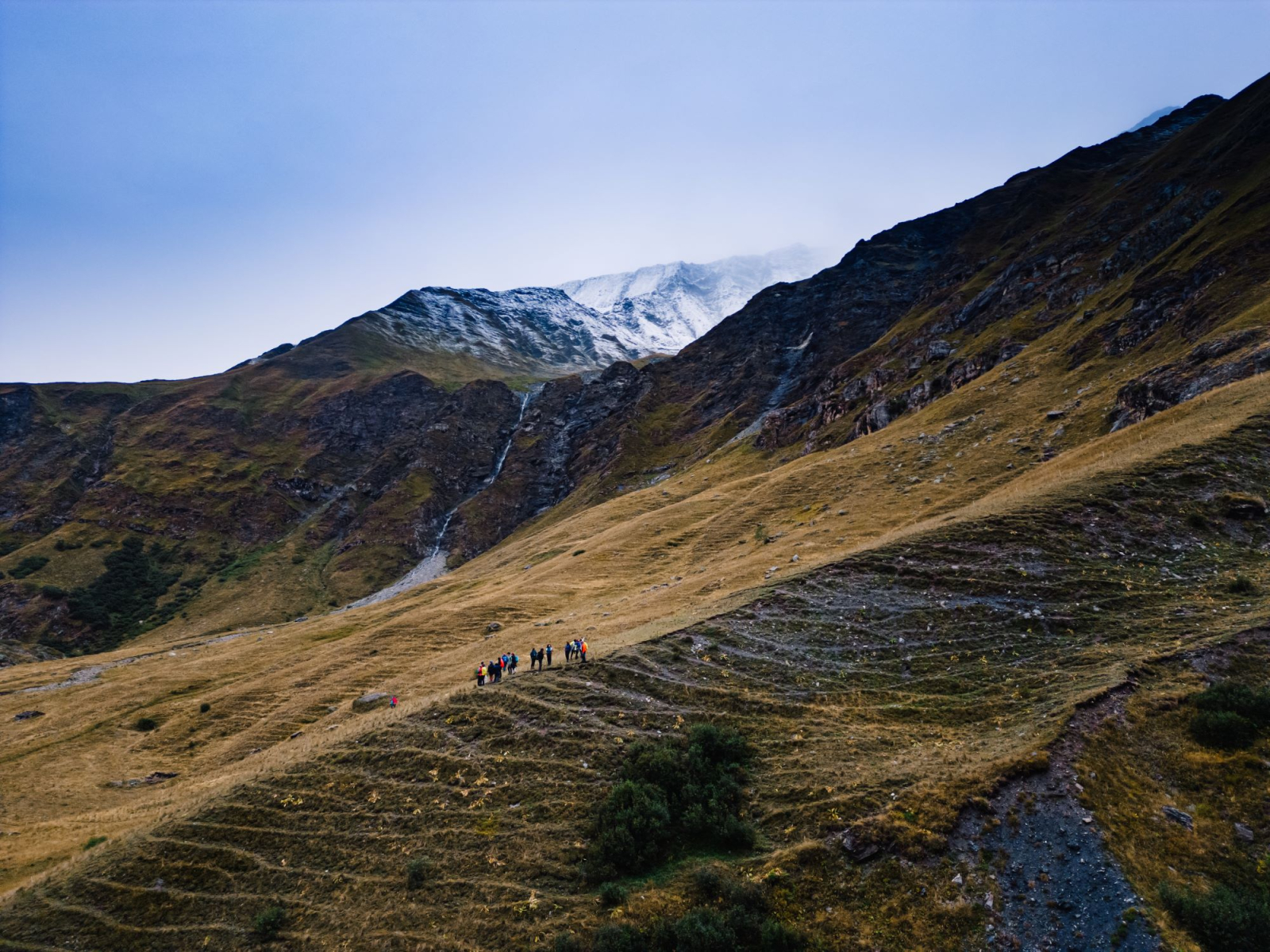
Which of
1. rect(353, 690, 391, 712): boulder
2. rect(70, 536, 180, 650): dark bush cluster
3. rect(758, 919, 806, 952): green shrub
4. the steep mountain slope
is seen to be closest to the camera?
rect(758, 919, 806, 952): green shrub

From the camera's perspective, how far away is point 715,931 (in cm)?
1708

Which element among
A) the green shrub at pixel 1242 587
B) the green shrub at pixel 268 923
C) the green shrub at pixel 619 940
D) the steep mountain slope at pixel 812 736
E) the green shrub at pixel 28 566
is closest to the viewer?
the green shrub at pixel 619 940

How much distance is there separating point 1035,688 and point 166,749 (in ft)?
200

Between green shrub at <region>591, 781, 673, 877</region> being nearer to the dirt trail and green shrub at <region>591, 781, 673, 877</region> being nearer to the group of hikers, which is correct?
the dirt trail

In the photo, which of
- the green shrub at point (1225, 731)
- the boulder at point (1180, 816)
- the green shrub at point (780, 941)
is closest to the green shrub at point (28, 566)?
the green shrub at point (780, 941)

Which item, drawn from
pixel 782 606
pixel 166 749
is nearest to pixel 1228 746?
pixel 782 606

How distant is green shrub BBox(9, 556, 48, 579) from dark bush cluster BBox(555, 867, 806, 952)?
213m

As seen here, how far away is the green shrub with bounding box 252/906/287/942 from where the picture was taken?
2077 cm

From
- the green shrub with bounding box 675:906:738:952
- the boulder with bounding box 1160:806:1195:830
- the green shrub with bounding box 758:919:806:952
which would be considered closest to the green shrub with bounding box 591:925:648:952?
the green shrub with bounding box 675:906:738:952

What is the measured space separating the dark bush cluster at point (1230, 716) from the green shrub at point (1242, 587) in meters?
10.1

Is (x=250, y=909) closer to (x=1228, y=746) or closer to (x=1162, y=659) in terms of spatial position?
(x=1228, y=746)

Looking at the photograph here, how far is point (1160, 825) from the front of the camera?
1780 cm

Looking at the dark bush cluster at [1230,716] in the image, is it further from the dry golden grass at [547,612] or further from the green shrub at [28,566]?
the green shrub at [28,566]

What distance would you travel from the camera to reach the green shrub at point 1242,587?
27.9 metres
